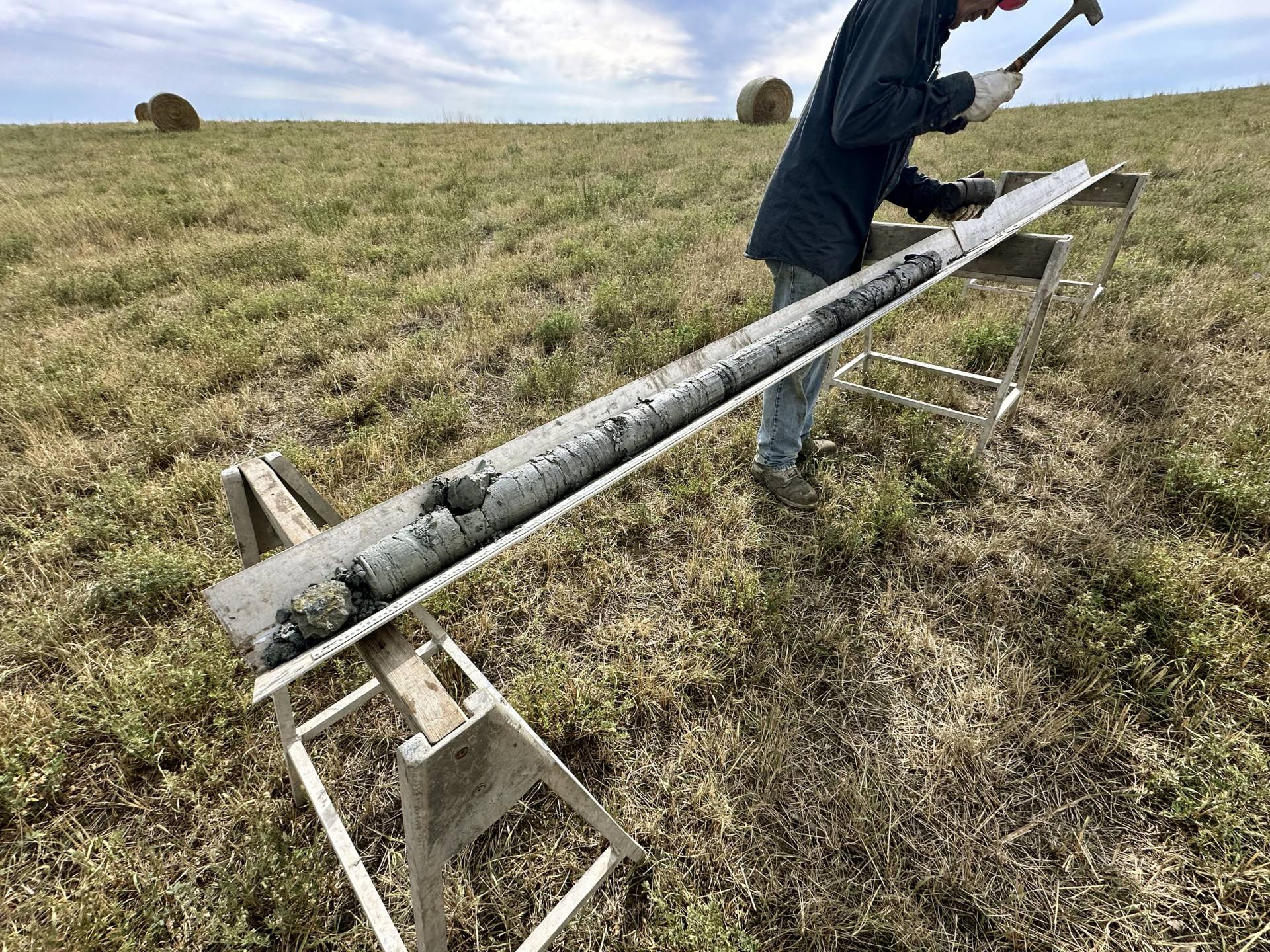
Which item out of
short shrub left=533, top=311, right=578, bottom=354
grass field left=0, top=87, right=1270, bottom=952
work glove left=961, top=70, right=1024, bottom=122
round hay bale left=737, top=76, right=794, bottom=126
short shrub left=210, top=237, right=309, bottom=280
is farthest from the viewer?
round hay bale left=737, top=76, right=794, bottom=126

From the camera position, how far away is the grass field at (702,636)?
1.75m

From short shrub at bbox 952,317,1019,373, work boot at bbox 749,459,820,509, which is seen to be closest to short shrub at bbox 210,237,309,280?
work boot at bbox 749,459,820,509

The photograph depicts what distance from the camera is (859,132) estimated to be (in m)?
2.25

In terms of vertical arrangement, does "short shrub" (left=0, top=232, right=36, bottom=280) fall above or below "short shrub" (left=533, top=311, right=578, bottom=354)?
above

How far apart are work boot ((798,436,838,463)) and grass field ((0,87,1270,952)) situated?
14cm

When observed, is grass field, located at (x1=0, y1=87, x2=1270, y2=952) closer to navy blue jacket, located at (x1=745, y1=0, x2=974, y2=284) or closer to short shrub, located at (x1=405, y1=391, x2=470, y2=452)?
short shrub, located at (x1=405, y1=391, x2=470, y2=452)

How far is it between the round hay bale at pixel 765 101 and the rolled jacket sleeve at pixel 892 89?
17.4 metres

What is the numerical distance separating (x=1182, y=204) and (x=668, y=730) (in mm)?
10010

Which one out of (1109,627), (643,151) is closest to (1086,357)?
(1109,627)

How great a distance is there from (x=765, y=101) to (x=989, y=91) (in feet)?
57.5

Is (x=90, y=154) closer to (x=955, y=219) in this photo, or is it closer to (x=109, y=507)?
(x=109, y=507)

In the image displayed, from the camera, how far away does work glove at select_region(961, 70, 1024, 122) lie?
243 centimetres

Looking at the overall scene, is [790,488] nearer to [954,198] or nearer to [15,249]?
[954,198]

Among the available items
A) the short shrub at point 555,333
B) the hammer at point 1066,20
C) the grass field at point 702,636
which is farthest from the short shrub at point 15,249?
the hammer at point 1066,20
